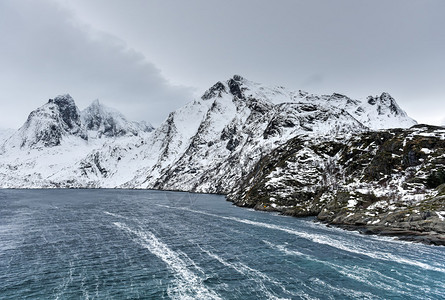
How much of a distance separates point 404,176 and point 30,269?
3986 inches

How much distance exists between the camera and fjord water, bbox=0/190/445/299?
29.8m

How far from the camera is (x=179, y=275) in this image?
34344 millimetres

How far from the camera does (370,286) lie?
1258 inches

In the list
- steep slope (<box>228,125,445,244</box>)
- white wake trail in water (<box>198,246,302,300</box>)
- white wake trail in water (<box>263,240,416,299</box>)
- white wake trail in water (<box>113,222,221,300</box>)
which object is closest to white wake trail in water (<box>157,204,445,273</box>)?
white wake trail in water (<box>263,240,416,299</box>)

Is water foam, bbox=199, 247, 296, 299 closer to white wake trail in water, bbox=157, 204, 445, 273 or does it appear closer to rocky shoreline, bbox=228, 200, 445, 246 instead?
white wake trail in water, bbox=157, 204, 445, 273

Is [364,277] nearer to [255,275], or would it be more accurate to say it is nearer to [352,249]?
[255,275]

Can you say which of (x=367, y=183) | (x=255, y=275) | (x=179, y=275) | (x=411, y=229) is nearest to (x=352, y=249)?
(x=411, y=229)

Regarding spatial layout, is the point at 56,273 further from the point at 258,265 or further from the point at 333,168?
the point at 333,168

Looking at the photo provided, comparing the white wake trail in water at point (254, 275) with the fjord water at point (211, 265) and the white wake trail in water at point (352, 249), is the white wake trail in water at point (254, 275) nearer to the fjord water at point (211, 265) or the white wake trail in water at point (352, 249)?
the fjord water at point (211, 265)

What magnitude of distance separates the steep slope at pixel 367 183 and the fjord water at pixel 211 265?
41.8 feet

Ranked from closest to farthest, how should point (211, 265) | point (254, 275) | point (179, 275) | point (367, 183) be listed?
1. point (179, 275)
2. point (254, 275)
3. point (211, 265)
4. point (367, 183)

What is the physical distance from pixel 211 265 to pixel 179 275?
5.64 metres

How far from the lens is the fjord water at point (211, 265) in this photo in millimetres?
29844

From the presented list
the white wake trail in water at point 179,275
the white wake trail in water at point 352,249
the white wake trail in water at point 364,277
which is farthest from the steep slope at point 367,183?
the white wake trail in water at point 179,275
